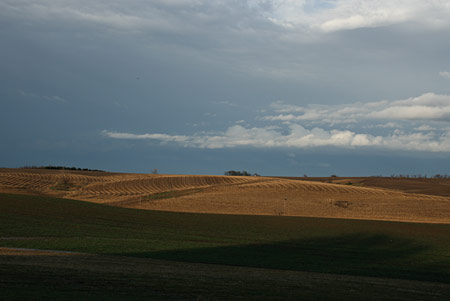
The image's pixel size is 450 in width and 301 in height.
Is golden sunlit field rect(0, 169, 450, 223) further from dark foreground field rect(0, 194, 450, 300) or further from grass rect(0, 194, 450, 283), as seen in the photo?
dark foreground field rect(0, 194, 450, 300)

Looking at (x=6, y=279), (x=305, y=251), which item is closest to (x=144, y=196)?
(x=305, y=251)

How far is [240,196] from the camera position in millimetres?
47062

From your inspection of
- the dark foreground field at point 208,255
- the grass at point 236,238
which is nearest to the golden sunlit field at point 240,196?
the grass at point 236,238

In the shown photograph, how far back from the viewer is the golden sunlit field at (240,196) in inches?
1624

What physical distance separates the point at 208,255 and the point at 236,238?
718 cm

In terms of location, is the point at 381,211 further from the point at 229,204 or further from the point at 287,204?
the point at 229,204

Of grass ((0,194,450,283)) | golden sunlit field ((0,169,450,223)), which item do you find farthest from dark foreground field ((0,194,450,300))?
golden sunlit field ((0,169,450,223))

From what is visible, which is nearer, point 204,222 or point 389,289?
point 389,289

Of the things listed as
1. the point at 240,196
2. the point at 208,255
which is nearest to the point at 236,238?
the point at 208,255

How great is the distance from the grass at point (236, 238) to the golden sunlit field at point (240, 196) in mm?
4091

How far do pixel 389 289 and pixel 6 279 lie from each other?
424 inches

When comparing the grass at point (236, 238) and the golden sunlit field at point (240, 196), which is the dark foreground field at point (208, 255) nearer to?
the grass at point (236, 238)

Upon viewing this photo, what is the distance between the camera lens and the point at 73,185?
183 feet

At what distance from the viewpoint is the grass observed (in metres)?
20.8
